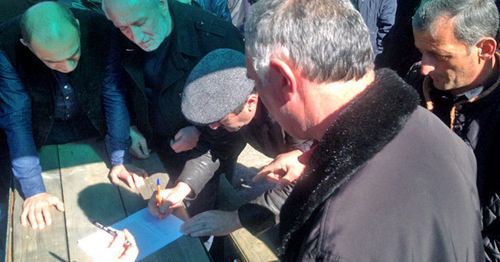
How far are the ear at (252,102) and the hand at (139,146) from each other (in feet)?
2.91

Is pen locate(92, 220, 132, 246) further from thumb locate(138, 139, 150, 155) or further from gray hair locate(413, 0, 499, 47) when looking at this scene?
gray hair locate(413, 0, 499, 47)

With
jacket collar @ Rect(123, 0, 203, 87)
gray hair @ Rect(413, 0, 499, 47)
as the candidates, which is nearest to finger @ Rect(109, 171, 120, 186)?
jacket collar @ Rect(123, 0, 203, 87)

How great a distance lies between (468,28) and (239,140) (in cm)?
127

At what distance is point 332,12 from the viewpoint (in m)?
0.83

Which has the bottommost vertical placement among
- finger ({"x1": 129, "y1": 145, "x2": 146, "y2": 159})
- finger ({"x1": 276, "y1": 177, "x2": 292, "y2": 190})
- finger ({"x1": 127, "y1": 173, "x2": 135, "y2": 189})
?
finger ({"x1": 129, "y1": 145, "x2": 146, "y2": 159})

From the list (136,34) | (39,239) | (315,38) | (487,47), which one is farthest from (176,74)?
(487,47)

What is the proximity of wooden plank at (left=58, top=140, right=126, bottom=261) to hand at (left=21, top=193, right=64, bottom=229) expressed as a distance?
0.06 metres

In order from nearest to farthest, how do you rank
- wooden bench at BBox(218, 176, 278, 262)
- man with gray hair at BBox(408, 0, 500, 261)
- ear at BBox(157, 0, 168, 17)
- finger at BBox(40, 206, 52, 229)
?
man with gray hair at BBox(408, 0, 500, 261), finger at BBox(40, 206, 52, 229), wooden bench at BBox(218, 176, 278, 262), ear at BBox(157, 0, 168, 17)

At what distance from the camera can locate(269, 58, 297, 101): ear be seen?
2.76 ft

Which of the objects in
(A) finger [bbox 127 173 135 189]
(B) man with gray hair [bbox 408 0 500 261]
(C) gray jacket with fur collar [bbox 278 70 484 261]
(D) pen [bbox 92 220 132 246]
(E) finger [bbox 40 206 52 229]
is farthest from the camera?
(A) finger [bbox 127 173 135 189]

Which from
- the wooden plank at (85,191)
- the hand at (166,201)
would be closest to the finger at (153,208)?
the hand at (166,201)

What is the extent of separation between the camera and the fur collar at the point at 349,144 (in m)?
0.79

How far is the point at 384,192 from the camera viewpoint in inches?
29.6

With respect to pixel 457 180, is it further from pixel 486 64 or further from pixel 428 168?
pixel 486 64
